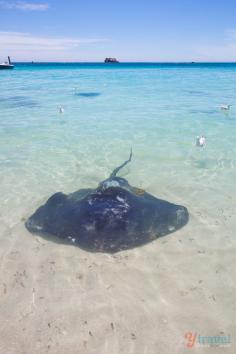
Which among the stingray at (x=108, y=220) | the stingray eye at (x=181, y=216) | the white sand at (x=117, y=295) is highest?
the stingray at (x=108, y=220)

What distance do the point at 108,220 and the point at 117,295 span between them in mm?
1255

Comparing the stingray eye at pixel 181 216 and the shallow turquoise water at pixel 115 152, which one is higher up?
the stingray eye at pixel 181 216

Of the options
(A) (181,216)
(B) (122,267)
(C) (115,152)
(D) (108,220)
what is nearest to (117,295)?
(B) (122,267)

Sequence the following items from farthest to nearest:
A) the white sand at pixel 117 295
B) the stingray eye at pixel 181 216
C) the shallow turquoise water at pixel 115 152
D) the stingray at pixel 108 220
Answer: the shallow turquoise water at pixel 115 152 < the stingray eye at pixel 181 216 < the stingray at pixel 108 220 < the white sand at pixel 117 295

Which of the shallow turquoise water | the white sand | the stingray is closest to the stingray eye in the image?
the stingray

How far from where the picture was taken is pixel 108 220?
17.0ft

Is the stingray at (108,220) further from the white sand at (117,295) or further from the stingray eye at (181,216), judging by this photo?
the white sand at (117,295)

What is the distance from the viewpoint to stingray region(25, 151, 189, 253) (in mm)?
5074

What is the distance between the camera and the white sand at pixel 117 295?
3756 mm

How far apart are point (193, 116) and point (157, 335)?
1421 cm

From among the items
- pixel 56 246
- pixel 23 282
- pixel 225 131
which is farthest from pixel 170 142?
pixel 23 282

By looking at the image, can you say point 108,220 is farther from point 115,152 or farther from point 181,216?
point 115,152

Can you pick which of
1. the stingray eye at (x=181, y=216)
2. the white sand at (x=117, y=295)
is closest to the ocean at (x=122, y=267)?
the white sand at (x=117, y=295)

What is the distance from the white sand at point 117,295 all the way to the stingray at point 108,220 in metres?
0.22
